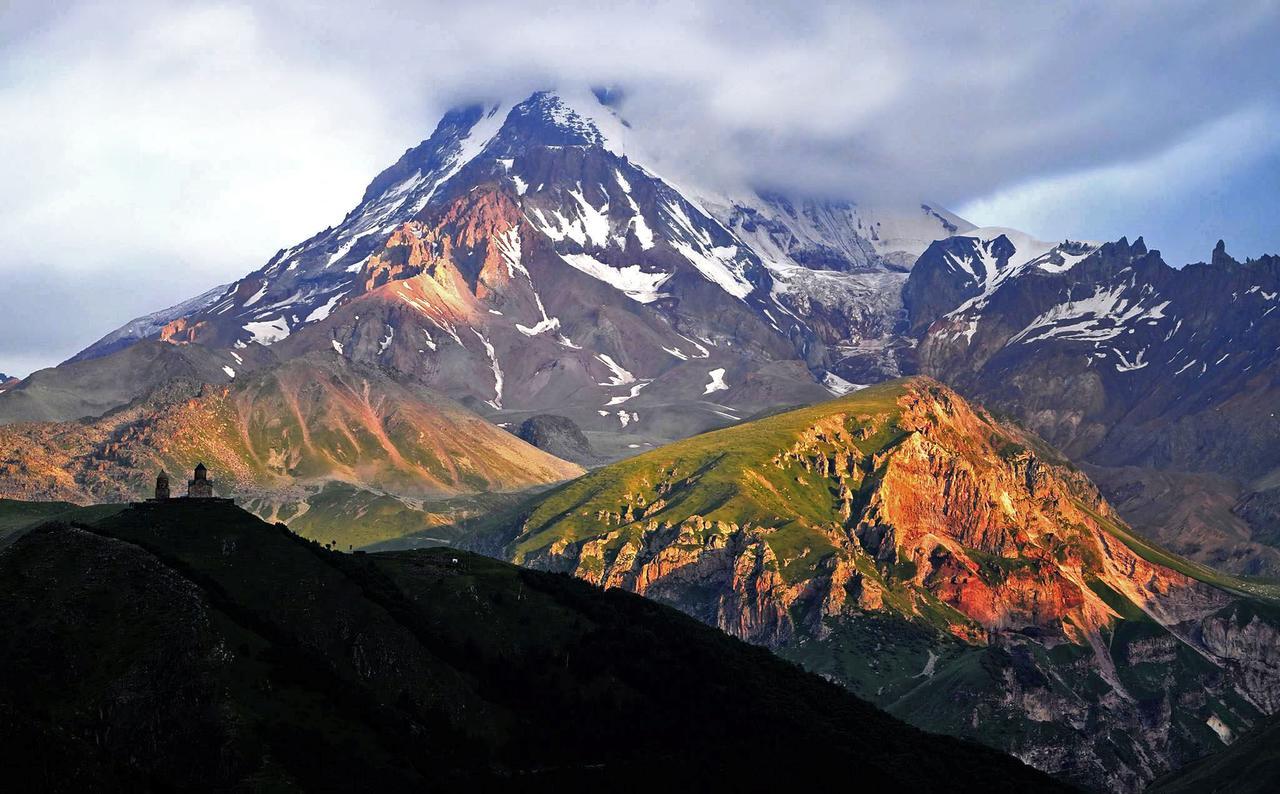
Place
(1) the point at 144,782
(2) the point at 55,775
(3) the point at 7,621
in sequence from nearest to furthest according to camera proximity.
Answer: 1. (2) the point at 55,775
2. (1) the point at 144,782
3. (3) the point at 7,621

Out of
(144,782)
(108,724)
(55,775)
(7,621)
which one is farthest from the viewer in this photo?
(7,621)

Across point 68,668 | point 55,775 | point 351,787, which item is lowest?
point 351,787

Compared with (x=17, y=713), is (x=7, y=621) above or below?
above

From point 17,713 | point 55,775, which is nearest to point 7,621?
point 17,713

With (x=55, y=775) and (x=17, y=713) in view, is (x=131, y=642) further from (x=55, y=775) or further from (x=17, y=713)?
(x=55, y=775)

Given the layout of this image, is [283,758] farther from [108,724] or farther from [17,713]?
[17,713]

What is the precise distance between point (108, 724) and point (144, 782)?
57.1 ft

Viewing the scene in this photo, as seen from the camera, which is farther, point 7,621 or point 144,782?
point 7,621

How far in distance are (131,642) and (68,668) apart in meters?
9.73

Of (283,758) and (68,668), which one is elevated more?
(68,668)

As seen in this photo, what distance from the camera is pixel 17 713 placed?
172m

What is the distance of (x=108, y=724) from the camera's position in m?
185

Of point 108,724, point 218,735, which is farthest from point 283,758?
point 108,724

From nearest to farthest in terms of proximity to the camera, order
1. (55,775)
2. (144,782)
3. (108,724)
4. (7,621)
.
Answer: (55,775) → (144,782) → (108,724) → (7,621)
